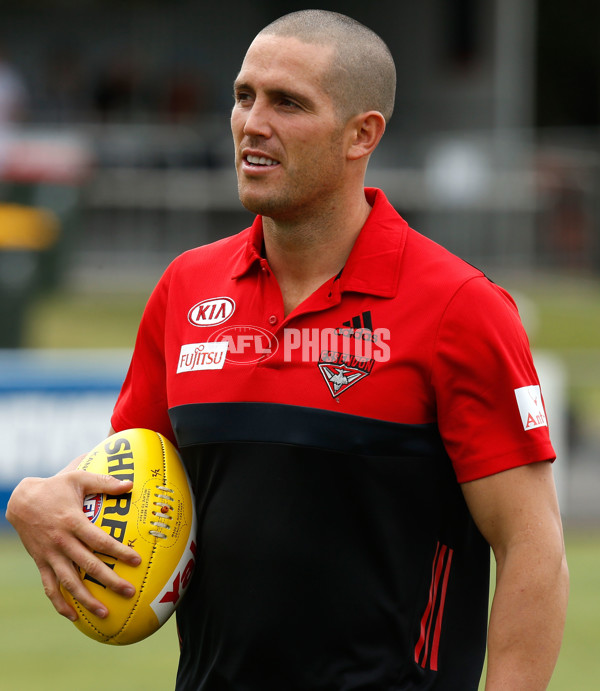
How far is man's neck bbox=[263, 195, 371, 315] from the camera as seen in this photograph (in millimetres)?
2982

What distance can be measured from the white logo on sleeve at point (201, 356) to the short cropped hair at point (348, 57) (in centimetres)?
60

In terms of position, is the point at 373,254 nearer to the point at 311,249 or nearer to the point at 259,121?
the point at 311,249

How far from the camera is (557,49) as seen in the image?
24.0 m

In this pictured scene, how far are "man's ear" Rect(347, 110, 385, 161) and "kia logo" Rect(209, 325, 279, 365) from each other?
454mm

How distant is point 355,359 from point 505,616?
0.63m

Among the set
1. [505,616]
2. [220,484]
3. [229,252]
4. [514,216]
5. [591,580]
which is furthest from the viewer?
[514,216]

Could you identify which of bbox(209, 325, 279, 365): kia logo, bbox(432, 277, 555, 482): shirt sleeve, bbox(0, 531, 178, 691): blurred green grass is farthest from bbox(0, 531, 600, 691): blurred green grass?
bbox(432, 277, 555, 482): shirt sleeve

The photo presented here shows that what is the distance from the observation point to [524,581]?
2.68 meters

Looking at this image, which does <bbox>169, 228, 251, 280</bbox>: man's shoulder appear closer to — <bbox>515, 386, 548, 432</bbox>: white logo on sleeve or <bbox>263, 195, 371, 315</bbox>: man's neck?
<bbox>263, 195, 371, 315</bbox>: man's neck

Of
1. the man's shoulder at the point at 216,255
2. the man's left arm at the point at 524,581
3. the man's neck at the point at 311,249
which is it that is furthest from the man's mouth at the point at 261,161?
the man's left arm at the point at 524,581

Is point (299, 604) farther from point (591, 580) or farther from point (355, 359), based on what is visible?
point (591, 580)

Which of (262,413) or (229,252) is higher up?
(229,252)

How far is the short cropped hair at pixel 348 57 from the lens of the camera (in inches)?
113

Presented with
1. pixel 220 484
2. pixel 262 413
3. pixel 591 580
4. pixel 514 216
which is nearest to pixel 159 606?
pixel 220 484
